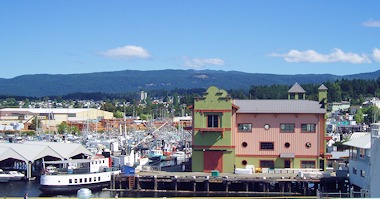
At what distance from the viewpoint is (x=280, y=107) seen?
5806 centimetres

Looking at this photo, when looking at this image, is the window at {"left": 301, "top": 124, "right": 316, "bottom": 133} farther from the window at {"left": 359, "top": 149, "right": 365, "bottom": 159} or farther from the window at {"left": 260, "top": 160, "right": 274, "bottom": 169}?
the window at {"left": 359, "top": 149, "right": 365, "bottom": 159}

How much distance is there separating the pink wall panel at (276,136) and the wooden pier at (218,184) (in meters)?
2.92

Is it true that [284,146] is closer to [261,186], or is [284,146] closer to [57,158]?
[261,186]

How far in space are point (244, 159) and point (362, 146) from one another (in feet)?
44.1

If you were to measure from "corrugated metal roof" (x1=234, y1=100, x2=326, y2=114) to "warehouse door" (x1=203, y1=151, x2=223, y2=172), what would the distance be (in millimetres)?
4631

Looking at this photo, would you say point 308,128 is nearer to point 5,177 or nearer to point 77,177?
point 77,177

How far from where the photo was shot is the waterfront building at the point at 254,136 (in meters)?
56.9

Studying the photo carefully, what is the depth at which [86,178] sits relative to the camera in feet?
186

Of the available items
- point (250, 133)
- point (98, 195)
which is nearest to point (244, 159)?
point (250, 133)

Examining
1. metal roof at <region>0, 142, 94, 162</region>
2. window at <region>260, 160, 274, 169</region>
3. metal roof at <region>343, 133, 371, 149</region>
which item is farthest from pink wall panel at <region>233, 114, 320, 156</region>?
metal roof at <region>0, 142, 94, 162</region>

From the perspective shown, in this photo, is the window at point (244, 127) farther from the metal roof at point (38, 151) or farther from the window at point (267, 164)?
the metal roof at point (38, 151)

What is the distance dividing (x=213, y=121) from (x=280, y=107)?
6.64 m

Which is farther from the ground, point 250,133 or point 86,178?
point 250,133

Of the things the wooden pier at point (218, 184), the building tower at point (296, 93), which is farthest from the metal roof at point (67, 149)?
the building tower at point (296, 93)
